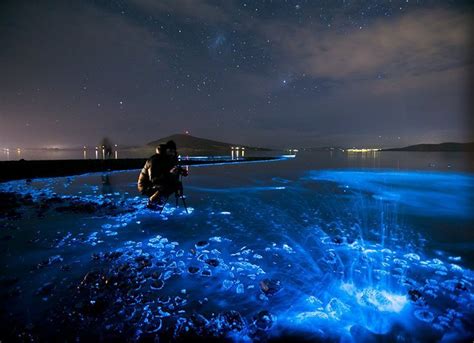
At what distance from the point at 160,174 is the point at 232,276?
448 centimetres

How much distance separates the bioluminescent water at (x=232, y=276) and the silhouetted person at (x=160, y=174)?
1329 millimetres

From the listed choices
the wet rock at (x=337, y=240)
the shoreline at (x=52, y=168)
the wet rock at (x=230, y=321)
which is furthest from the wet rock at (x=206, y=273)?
the shoreline at (x=52, y=168)

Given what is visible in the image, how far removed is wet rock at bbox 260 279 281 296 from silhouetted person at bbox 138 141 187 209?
4.67 m

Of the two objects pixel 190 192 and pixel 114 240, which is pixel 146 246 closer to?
pixel 114 240

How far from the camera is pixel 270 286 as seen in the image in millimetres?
4875

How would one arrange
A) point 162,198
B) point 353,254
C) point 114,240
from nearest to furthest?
point 353,254
point 114,240
point 162,198

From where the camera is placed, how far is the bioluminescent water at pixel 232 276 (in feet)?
12.3

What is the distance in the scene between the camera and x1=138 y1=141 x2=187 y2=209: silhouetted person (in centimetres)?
820

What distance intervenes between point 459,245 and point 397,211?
4678 millimetres

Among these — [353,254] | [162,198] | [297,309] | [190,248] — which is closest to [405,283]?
[353,254]

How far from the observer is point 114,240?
7203mm

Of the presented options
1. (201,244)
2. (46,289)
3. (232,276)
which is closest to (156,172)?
(201,244)

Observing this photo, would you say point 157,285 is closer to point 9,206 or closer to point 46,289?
point 46,289

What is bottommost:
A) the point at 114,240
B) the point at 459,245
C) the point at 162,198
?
the point at 459,245
